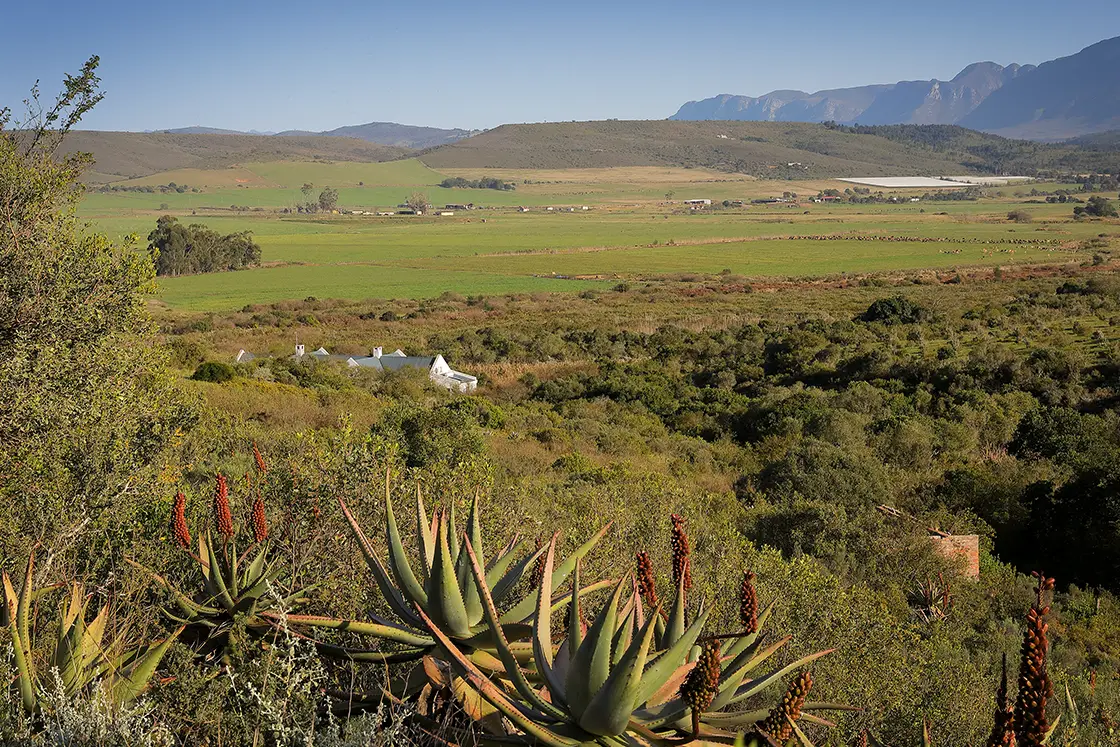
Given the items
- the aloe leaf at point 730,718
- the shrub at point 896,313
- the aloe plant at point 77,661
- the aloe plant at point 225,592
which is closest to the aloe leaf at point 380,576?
the aloe plant at point 225,592

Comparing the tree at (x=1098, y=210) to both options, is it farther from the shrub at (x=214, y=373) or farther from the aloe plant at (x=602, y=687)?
the aloe plant at (x=602, y=687)

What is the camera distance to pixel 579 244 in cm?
10562

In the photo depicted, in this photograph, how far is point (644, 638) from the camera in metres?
2.49

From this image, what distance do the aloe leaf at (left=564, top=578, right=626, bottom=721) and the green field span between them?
26.4 m

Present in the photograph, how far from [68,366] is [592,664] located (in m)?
7.26

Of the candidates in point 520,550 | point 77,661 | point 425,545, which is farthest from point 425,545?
point 520,550

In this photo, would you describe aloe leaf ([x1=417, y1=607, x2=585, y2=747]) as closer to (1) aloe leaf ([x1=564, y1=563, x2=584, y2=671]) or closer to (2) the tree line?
(1) aloe leaf ([x1=564, y1=563, x2=584, y2=671])

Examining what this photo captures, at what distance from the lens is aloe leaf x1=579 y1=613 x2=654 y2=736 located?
2510mm

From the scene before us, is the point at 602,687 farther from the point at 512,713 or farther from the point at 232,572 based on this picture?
the point at 232,572

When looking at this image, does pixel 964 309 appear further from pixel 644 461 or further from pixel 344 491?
pixel 344 491

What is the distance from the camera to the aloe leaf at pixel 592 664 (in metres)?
2.67

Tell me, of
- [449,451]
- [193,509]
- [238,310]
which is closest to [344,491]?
[193,509]

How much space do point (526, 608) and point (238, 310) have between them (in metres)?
56.3

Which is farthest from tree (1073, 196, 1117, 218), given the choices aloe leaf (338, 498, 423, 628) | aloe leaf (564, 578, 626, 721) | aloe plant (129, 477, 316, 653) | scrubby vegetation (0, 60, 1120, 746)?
aloe leaf (564, 578, 626, 721)
